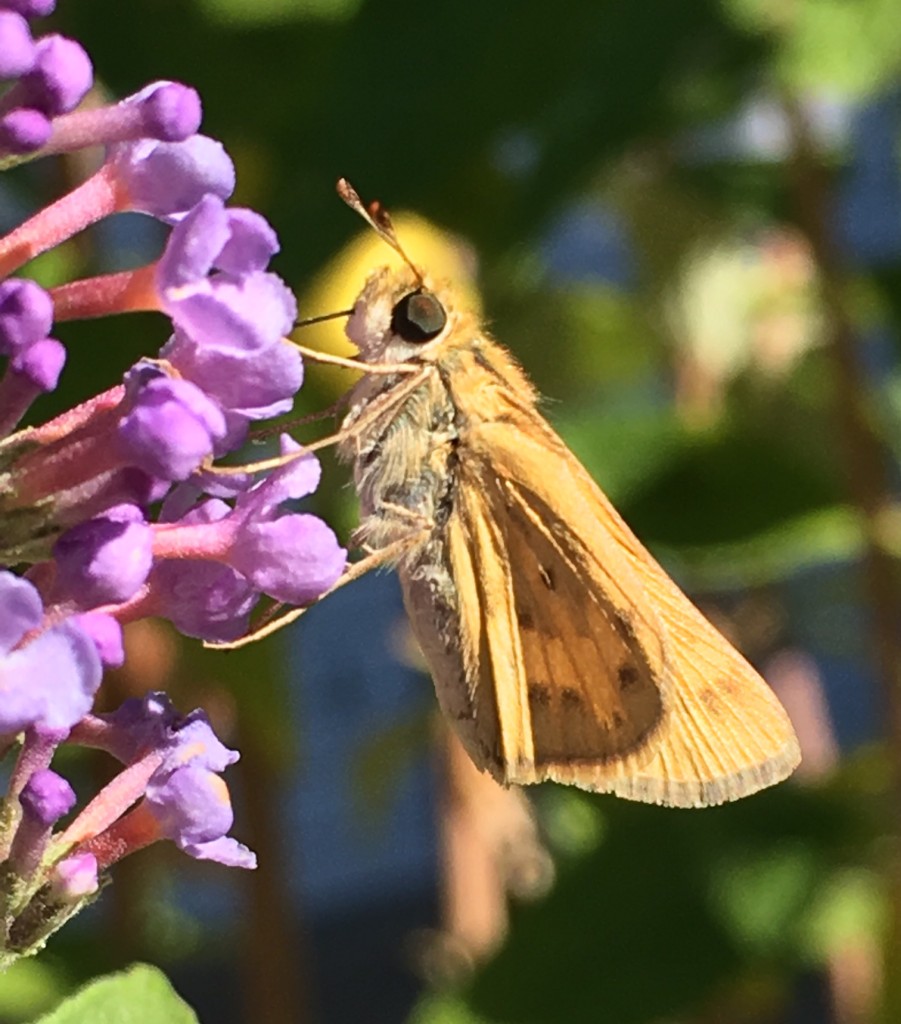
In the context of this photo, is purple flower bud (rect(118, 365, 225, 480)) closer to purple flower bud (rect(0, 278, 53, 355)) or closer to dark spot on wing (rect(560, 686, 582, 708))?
purple flower bud (rect(0, 278, 53, 355))

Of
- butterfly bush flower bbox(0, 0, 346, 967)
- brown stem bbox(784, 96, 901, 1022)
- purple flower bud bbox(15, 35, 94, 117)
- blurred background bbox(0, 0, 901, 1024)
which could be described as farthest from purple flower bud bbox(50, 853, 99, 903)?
brown stem bbox(784, 96, 901, 1022)

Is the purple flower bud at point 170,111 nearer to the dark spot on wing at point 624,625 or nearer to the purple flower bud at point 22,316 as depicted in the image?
the purple flower bud at point 22,316

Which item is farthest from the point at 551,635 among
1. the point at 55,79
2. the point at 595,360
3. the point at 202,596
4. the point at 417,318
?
the point at 595,360

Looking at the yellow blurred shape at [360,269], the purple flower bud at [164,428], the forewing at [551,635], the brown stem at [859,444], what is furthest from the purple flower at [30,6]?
the brown stem at [859,444]

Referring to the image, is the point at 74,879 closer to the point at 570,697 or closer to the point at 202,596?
the point at 202,596

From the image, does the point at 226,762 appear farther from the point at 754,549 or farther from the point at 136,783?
the point at 754,549
